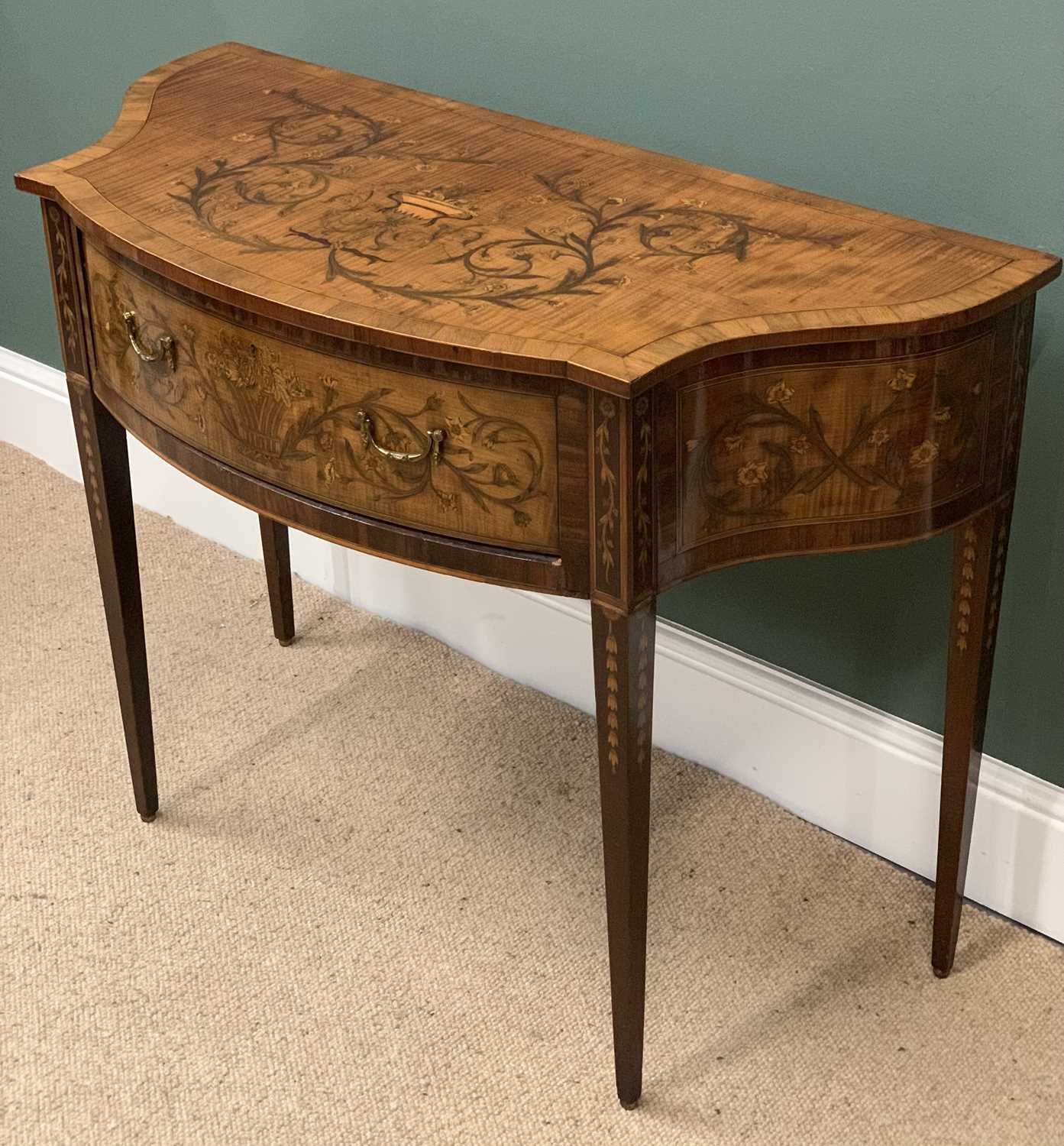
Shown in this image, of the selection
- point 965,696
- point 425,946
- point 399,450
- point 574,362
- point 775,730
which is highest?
point 574,362

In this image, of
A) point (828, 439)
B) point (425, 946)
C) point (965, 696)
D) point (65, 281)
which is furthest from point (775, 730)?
point (65, 281)

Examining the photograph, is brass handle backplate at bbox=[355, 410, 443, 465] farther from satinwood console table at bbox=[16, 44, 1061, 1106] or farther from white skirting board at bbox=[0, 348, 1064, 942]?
white skirting board at bbox=[0, 348, 1064, 942]

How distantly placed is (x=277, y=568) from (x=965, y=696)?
1.04m

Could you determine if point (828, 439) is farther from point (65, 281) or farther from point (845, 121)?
point (65, 281)

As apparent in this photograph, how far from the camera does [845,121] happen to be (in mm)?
1585

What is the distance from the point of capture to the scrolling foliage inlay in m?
1.33

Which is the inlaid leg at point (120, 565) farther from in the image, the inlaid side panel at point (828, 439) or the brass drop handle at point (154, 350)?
the inlaid side panel at point (828, 439)

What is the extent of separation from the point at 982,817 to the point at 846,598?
29cm

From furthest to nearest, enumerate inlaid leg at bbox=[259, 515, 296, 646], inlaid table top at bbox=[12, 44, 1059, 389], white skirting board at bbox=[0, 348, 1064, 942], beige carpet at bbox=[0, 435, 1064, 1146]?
inlaid leg at bbox=[259, 515, 296, 646] < white skirting board at bbox=[0, 348, 1064, 942] < beige carpet at bbox=[0, 435, 1064, 1146] < inlaid table top at bbox=[12, 44, 1059, 389]

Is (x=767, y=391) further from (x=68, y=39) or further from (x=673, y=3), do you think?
(x=68, y=39)

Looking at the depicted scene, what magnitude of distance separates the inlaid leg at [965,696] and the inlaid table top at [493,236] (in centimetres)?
27

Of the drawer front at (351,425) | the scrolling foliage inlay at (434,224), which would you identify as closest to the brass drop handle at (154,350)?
the drawer front at (351,425)

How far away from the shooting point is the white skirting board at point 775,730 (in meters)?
1.77

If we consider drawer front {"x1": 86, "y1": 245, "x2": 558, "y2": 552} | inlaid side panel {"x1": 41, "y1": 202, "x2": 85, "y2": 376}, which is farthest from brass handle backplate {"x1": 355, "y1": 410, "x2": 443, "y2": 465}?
inlaid side panel {"x1": 41, "y1": 202, "x2": 85, "y2": 376}
